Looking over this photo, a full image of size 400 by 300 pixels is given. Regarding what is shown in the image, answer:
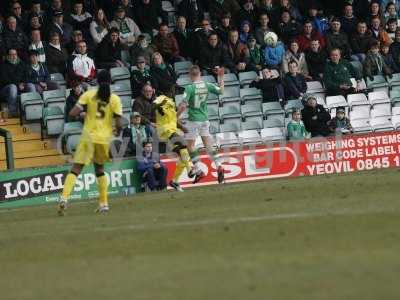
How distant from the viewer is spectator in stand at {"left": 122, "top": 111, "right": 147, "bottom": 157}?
24.0 meters

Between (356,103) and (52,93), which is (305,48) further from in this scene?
(52,93)

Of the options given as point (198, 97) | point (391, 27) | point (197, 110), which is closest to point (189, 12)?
point (391, 27)

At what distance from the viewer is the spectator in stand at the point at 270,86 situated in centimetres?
2695

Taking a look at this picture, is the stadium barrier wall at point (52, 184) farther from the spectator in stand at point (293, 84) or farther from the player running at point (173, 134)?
the spectator in stand at point (293, 84)

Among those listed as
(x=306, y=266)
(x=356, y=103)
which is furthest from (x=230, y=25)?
(x=306, y=266)

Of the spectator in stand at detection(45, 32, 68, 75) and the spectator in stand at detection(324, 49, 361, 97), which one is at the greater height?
the spectator in stand at detection(45, 32, 68, 75)

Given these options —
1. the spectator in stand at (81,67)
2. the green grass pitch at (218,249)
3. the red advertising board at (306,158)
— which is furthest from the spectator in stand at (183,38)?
the green grass pitch at (218,249)

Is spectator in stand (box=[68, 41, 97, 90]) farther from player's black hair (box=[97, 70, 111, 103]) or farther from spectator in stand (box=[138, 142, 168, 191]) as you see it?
player's black hair (box=[97, 70, 111, 103])

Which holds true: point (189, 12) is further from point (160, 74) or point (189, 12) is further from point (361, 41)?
point (361, 41)

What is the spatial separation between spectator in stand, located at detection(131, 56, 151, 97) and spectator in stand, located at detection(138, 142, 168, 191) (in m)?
2.27

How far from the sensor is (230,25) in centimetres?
2816

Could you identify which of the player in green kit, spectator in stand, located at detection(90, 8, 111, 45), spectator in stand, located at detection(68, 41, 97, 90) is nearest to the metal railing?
spectator in stand, located at detection(68, 41, 97, 90)

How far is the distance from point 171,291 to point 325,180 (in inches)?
392

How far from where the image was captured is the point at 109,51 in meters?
26.0
